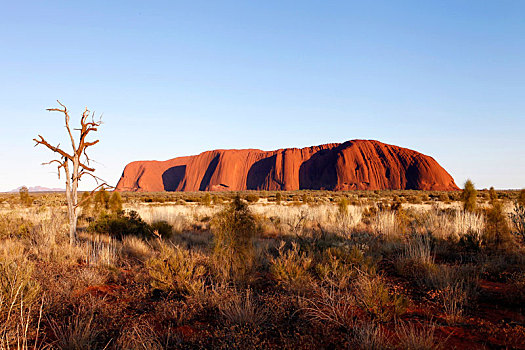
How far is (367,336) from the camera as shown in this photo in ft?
8.68

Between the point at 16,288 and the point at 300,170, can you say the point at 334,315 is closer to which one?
the point at 16,288

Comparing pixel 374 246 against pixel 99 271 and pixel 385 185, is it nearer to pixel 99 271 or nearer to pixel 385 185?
pixel 99 271

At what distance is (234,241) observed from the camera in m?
5.36

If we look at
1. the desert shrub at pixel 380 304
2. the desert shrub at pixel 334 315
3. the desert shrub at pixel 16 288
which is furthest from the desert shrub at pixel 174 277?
the desert shrub at pixel 380 304

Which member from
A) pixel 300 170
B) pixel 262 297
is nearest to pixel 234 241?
pixel 262 297

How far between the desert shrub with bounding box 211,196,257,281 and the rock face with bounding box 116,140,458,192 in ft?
260

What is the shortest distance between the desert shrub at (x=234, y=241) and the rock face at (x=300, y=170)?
79350 mm

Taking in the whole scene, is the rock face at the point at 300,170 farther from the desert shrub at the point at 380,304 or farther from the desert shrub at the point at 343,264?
the desert shrub at the point at 380,304

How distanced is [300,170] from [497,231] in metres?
92.8

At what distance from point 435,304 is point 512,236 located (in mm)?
4732

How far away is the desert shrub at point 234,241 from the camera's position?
5.13m

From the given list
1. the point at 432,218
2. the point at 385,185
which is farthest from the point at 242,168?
the point at 432,218

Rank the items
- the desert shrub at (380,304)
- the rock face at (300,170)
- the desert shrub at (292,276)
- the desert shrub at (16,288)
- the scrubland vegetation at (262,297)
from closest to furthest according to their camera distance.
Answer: the scrubland vegetation at (262,297), the desert shrub at (380,304), the desert shrub at (16,288), the desert shrub at (292,276), the rock face at (300,170)

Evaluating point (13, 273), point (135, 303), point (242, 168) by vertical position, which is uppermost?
point (242, 168)
